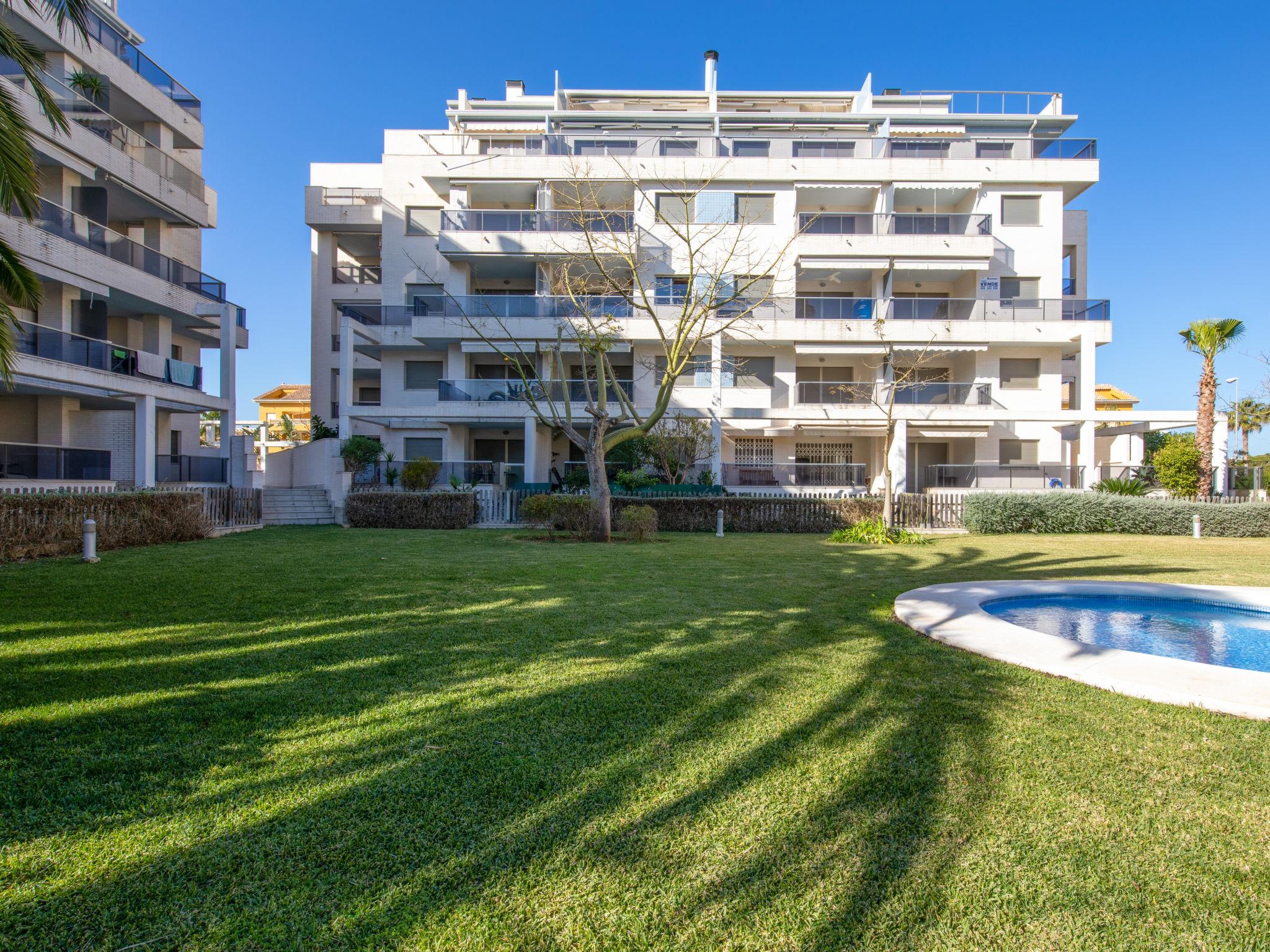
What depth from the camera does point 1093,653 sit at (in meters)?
5.47

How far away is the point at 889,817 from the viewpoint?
2.91 metres

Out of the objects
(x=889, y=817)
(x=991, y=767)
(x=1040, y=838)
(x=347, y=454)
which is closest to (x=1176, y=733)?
(x=991, y=767)

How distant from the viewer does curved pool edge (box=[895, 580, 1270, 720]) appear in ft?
14.7

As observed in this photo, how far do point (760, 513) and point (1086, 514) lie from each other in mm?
8966

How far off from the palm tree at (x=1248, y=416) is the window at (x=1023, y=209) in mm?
16348

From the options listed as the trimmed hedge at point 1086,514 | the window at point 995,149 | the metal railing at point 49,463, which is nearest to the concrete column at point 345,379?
the metal railing at point 49,463

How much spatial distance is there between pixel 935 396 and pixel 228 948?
28.9m

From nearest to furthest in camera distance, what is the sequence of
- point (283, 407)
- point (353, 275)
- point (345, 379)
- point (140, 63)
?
point (140, 63), point (345, 379), point (353, 275), point (283, 407)

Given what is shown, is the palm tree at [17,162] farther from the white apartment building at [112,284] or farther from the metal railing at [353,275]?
the metal railing at [353,275]

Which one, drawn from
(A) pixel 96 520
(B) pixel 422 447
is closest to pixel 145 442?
(A) pixel 96 520

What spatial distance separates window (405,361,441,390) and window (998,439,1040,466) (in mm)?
24415

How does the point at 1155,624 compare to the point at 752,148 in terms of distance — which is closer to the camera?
the point at 1155,624

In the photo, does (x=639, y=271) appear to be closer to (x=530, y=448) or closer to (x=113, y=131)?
(x=530, y=448)

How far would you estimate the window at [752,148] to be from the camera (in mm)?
29081
